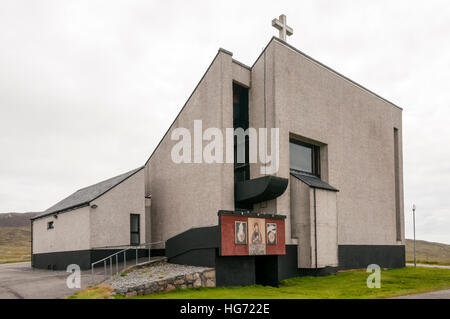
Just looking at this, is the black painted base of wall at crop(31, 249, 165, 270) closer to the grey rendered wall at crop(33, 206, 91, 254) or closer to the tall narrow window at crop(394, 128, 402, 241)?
the grey rendered wall at crop(33, 206, 91, 254)

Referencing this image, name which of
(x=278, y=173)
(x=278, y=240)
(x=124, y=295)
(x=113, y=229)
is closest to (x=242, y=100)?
(x=278, y=173)

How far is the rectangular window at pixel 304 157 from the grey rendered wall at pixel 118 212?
32.4 feet

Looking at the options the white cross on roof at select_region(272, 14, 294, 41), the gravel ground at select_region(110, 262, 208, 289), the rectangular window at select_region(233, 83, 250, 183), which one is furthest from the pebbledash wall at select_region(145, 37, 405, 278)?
the gravel ground at select_region(110, 262, 208, 289)

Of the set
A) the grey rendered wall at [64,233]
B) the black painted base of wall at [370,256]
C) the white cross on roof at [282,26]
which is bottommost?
the black painted base of wall at [370,256]

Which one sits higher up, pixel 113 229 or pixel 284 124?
pixel 284 124

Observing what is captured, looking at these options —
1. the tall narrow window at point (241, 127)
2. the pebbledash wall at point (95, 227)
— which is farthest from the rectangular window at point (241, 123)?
the pebbledash wall at point (95, 227)

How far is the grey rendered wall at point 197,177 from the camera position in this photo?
22062 millimetres

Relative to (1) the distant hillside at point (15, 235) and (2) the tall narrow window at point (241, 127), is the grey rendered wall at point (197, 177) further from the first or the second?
(1) the distant hillside at point (15, 235)

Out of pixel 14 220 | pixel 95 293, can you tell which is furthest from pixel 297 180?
pixel 14 220

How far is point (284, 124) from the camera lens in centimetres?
2325

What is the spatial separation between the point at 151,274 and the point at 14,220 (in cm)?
11230
